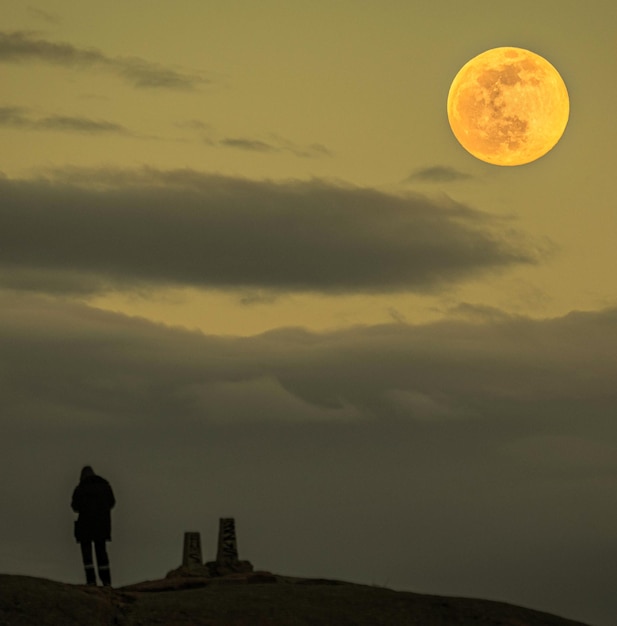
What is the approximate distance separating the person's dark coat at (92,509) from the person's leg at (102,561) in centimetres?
18

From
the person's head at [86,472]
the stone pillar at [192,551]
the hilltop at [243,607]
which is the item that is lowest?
the hilltop at [243,607]

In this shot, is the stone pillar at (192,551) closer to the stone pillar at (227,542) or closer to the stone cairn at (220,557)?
the stone cairn at (220,557)

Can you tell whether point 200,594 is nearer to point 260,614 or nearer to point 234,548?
point 260,614

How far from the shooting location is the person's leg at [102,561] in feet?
94.6

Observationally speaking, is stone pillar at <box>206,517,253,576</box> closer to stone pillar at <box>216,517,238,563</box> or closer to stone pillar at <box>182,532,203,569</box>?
A: stone pillar at <box>216,517,238,563</box>

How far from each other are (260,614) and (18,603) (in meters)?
4.75

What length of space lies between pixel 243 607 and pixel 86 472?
7.63 metres

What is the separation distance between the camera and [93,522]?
95.6ft

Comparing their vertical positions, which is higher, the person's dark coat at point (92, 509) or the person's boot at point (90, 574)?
the person's dark coat at point (92, 509)

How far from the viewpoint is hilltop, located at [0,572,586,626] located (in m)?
23.1

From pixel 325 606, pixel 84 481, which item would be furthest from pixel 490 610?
pixel 84 481

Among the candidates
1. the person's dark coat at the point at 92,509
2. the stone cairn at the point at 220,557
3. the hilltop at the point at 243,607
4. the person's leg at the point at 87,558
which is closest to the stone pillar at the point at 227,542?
the stone cairn at the point at 220,557

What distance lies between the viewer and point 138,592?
26000 millimetres

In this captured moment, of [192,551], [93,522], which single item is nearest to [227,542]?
[192,551]
